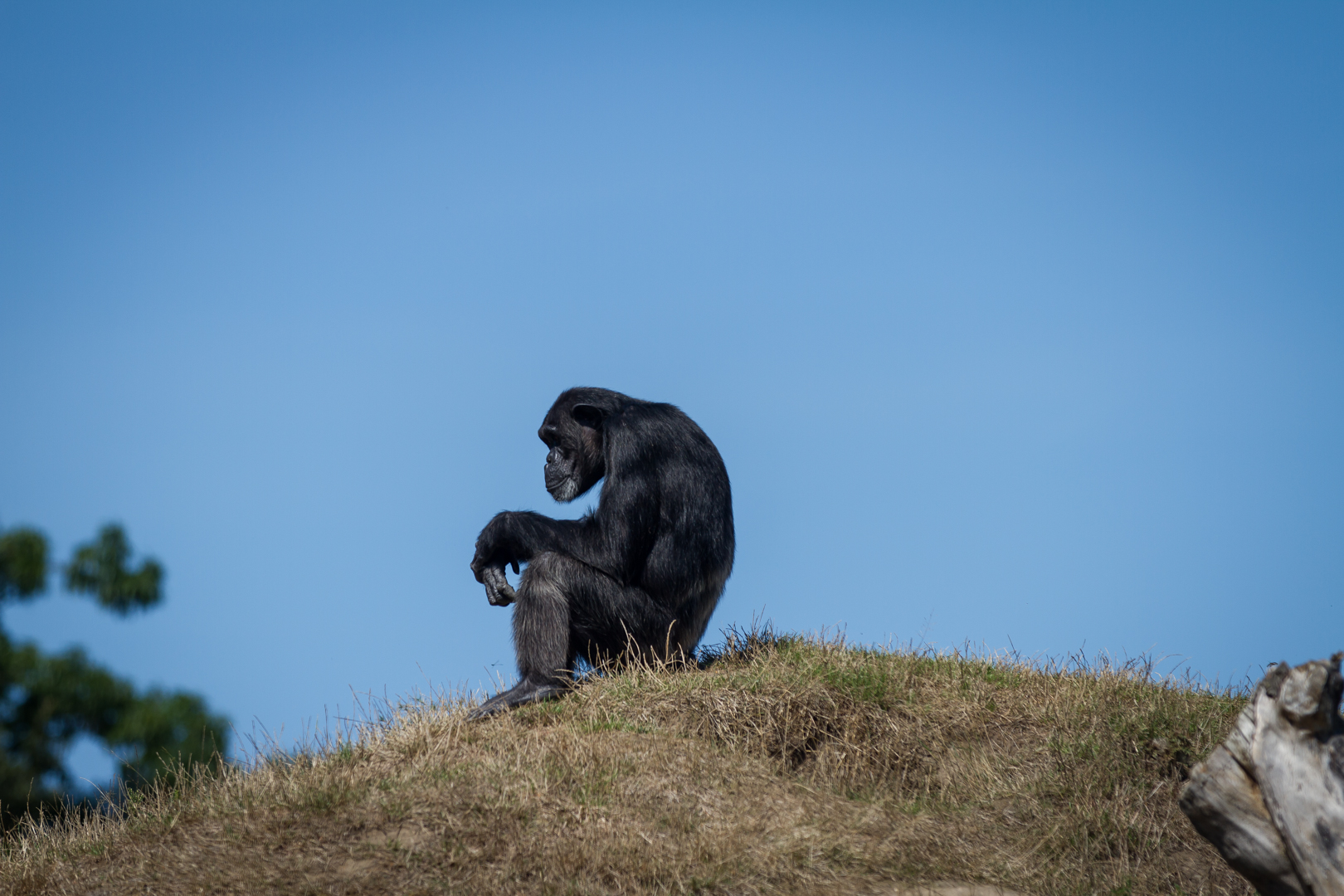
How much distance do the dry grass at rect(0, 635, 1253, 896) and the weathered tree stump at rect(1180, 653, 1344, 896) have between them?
1531 mm

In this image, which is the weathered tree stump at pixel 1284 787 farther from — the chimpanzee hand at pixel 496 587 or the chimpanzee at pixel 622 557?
the chimpanzee hand at pixel 496 587

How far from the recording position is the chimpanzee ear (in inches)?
333

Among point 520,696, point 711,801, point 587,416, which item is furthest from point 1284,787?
point 587,416

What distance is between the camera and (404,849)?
18.5ft

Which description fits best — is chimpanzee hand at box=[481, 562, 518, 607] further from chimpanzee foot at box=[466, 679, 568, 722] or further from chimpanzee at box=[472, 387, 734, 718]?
chimpanzee foot at box=[466, 679, 568, 722]

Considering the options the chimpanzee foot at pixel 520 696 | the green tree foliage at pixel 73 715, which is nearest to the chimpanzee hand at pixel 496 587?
the chimpanzee foot at pixel 520 696

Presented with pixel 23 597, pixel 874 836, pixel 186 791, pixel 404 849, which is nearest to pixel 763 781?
pixel 874 836

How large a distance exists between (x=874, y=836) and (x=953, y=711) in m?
1.99

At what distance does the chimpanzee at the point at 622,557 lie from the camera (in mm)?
7676

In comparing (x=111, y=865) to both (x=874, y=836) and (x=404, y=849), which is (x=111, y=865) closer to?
(x=404, y=849)

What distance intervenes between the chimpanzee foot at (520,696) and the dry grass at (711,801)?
0.14m

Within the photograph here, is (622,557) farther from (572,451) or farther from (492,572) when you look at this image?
(572,451)

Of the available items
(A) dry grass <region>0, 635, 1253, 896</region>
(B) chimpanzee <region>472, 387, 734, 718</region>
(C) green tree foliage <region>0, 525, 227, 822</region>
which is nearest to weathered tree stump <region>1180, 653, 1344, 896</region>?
(A) dry grass <region>0, 635, 1253, 896</region>

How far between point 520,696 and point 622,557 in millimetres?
1228
